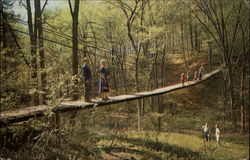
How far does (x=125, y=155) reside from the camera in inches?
250

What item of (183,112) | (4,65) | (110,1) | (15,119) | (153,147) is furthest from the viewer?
(183,112)

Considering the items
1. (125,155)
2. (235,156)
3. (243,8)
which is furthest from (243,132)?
(125,155)

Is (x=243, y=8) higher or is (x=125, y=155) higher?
(x=243, y=8)

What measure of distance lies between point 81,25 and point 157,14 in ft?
23.0

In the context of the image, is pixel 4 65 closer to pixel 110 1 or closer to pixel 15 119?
pixel 15 119

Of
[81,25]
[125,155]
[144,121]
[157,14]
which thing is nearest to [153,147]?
[125,155]

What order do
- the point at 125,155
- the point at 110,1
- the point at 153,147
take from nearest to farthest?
the point at 125,155 → the point at 153,147 → the point at 110,1

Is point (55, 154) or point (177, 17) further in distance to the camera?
point (177, 17)

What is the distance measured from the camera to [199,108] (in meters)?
17.3

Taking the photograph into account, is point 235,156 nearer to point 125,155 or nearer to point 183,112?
point 125,155

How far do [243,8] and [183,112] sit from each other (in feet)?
31.1

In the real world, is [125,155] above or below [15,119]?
below

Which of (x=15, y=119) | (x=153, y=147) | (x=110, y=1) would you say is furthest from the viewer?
(x=110, y=1)

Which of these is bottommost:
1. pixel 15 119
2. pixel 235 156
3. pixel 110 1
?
pixel 235 156
